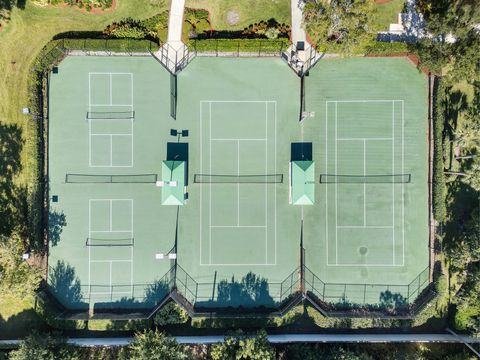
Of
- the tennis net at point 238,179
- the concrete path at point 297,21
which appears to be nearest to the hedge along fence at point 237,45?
the concrete path at point 297,21

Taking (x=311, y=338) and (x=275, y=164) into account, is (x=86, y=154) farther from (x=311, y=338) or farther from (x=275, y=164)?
(x=311, y=338)

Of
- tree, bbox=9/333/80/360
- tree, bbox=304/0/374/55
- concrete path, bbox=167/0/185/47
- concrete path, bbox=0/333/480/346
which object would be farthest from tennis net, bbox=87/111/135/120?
concrete path, bbox=0/333/480/346

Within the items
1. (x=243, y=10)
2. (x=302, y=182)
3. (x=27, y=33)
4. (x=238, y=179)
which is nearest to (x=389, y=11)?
(x=243, y=10)

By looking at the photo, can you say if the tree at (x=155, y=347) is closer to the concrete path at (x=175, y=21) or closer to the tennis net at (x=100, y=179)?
the tennis net at (x=100, y=179)

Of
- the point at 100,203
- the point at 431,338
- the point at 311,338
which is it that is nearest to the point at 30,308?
the point at 100,203

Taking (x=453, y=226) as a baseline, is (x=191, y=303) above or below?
below

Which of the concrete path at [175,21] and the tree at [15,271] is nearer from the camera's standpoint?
the tree at [15,271]

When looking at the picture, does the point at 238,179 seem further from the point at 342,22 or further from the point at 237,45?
the point at 342,22
